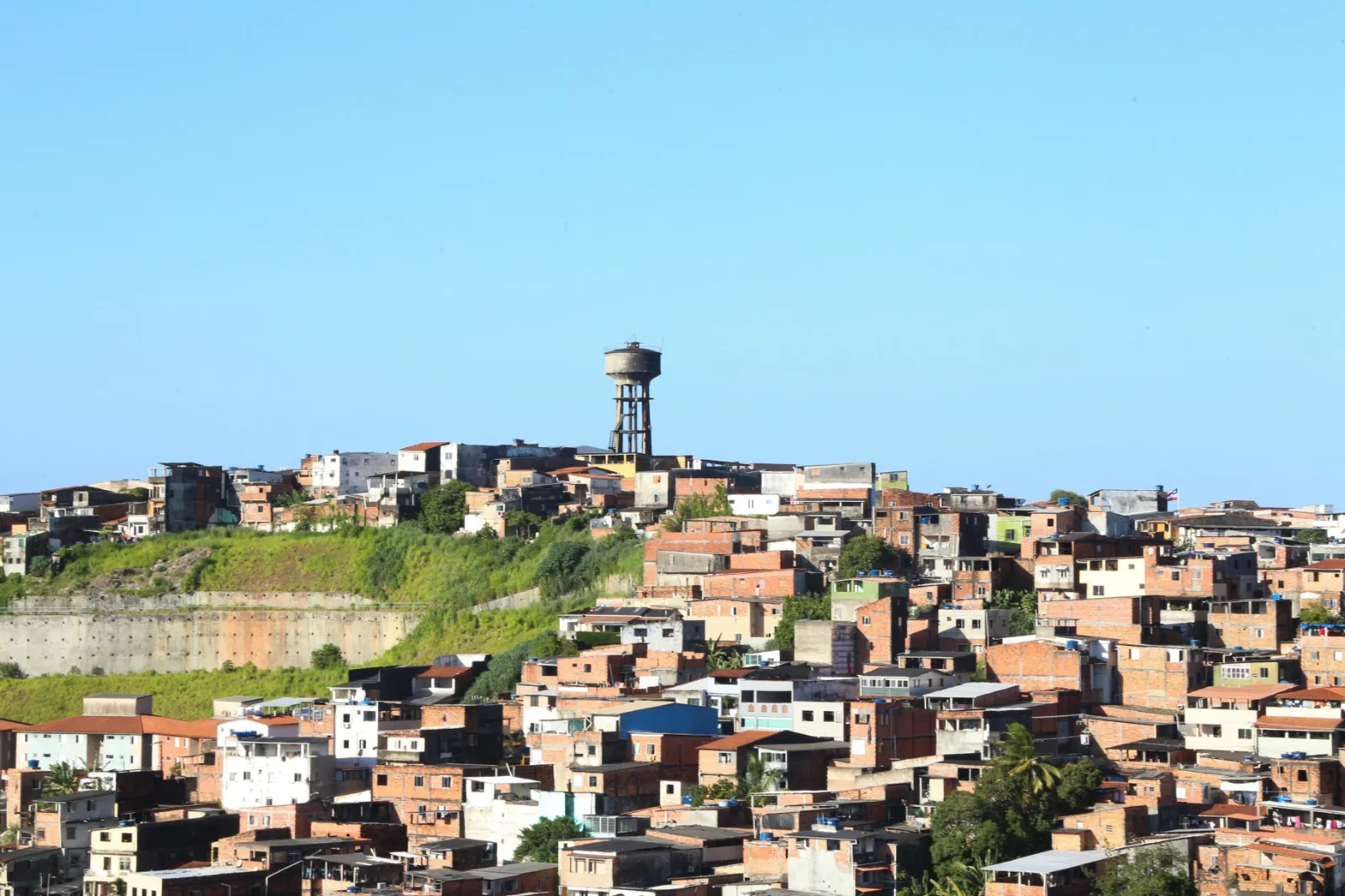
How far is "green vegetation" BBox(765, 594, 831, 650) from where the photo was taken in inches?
1693

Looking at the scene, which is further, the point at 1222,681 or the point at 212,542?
the point at 212,542

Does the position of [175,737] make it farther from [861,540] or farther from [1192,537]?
[1192,537]

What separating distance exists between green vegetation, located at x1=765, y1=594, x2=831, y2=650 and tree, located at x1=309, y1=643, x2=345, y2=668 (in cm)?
1505

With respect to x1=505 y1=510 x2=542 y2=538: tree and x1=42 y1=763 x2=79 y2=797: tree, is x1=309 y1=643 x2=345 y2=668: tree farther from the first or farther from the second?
x1=42 y1=763 x2=79 y2=797: tree

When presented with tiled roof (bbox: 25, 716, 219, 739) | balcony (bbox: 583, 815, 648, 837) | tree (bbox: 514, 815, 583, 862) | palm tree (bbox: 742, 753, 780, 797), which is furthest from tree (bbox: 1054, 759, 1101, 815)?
tiled roof (bbox: 25, 716, 219, 739)

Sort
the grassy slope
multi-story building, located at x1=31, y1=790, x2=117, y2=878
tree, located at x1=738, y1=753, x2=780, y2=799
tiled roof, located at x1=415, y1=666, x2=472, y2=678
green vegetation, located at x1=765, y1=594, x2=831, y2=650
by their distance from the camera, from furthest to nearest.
Answer: 1. the grassy slope
2. tiled roof, located at x1=415, y1=666, x2=472, y2=678
3. green vegetation, located at x1=765, y1=594, x2=831, y2=650
4. multi-story building, located at x1=31, y1=790, x2=117, y2=878
5. tree, located at x1=738, y1=753, x2=780, y2=799

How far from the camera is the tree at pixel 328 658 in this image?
55.8 meters

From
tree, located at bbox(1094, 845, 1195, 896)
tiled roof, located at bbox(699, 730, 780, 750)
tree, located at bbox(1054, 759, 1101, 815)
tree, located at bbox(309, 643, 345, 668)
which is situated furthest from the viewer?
tree, located at bbox(309, 643, 345, 668)

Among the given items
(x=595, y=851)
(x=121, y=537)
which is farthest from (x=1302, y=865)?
(x=121, y=537)

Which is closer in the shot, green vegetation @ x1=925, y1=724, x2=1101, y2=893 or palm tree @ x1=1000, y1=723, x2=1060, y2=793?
green vegetation @ x1=925, y1=724, x2=1101, y2=893

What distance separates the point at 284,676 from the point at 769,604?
51.0 ft

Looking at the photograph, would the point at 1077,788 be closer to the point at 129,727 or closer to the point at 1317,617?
the point at 1317,617

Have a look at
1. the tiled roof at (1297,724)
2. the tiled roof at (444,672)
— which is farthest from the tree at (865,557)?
the tiled roof at (1297,724)

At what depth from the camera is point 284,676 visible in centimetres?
5559
